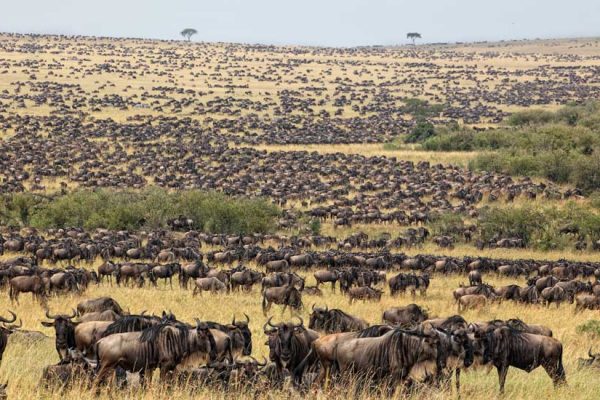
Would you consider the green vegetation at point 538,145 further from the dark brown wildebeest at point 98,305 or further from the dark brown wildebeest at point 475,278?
the dark brown wildebeest at point 98,305

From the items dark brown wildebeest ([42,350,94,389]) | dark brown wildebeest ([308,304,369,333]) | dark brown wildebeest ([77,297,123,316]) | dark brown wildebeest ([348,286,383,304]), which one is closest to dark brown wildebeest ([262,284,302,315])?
dark brown wildebeest ([348,286,383,304])

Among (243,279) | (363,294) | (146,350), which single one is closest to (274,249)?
(243,279)

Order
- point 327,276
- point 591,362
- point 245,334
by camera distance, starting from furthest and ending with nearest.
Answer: point 327,276 → point 591,362 → point 245,334

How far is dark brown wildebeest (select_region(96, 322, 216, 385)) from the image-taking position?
11125 millimetres

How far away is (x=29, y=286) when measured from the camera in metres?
20.9

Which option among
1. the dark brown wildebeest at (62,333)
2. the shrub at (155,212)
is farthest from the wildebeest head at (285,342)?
the shrub at (155,212)

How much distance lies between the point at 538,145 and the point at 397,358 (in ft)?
183

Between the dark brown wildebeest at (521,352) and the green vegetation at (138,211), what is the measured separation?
1157 inches

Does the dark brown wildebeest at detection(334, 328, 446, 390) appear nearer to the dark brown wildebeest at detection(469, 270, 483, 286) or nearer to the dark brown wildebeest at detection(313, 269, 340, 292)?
the dark brown wildebeest at detection(313, 269, 340, 292)

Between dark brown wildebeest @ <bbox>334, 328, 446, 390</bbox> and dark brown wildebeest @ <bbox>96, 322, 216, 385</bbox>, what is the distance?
8.06 feet

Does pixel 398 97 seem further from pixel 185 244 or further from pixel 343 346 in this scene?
pixel 343 346

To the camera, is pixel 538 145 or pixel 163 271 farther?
pixel 538 145

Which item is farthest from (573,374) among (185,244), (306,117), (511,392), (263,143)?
(306,117)

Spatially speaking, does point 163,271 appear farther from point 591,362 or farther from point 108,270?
point 591,362
